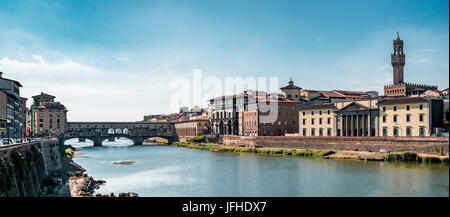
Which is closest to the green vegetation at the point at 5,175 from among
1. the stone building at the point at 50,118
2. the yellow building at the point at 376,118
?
the yellow building at the point at 376,118

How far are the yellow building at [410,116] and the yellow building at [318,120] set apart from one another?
8389 millimetres

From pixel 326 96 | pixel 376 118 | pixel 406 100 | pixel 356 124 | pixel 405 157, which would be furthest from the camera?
pixel 326 96

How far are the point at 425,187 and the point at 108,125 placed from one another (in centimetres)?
9154

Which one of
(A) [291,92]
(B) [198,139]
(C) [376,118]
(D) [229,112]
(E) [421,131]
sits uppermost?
(A) [291,92]

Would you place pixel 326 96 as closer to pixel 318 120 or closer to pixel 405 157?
pixel 318 120

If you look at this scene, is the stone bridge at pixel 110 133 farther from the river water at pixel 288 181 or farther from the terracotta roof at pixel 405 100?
the terracotta roof at pixel 405 100

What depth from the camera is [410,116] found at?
144 ft

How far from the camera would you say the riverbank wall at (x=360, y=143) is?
122ft

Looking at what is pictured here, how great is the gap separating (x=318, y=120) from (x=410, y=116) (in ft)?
52.6

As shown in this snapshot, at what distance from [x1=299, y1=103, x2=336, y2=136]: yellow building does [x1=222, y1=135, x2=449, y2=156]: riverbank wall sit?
3.94 metres

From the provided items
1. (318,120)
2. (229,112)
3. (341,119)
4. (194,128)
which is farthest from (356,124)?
(194,128)

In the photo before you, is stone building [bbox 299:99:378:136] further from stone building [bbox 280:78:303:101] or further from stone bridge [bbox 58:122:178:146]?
stone bridge [bbox 58:122:178:146]
